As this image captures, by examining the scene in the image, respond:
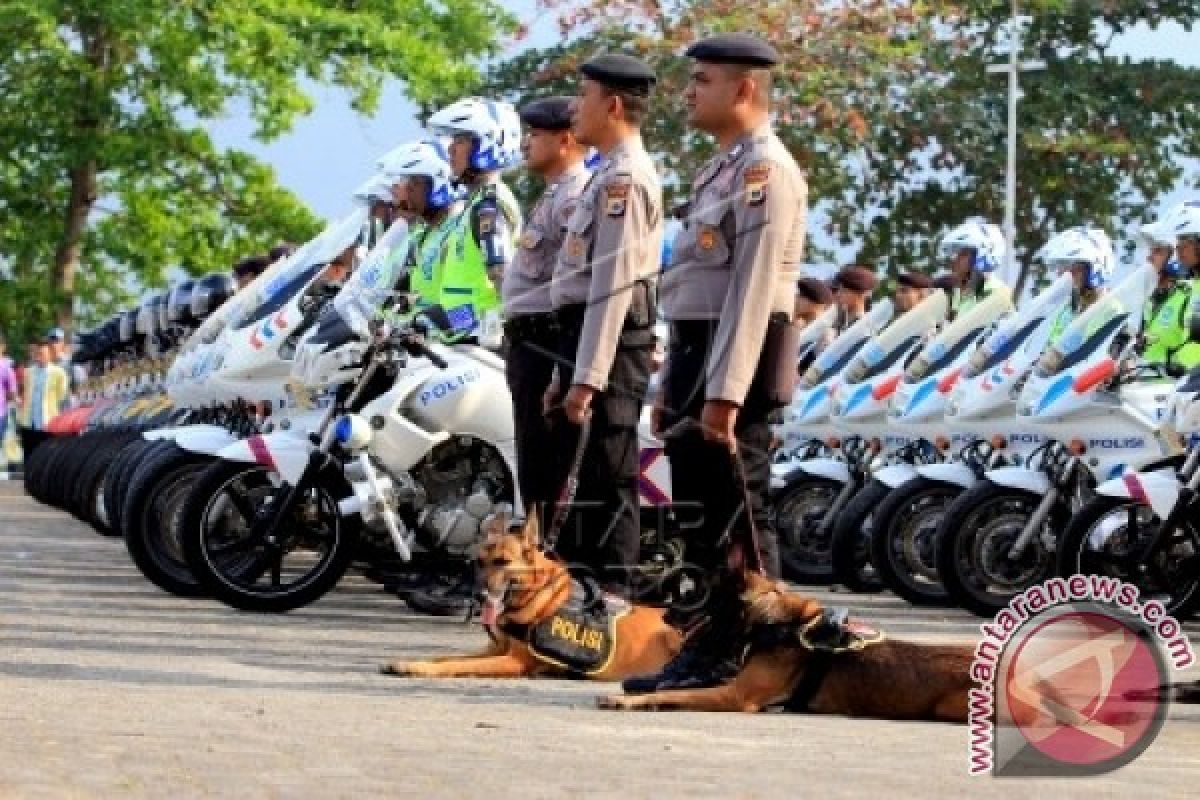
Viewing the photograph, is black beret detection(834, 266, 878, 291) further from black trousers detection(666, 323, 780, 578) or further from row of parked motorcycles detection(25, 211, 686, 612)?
black trousers detection(666, 323, 780, 578)

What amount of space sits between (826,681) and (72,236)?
36.2 m

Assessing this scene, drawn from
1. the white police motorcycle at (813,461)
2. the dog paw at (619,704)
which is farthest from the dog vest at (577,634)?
the white police motorcycle at (813,461)

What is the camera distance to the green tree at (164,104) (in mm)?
42875

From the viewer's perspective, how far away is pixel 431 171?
14.1 meters

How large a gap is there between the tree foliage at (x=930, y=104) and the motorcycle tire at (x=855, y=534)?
816 inches

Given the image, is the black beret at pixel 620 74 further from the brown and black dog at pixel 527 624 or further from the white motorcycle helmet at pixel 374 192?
the white motorcycle helmet at pixel 374 192

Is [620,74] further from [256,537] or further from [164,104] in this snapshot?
[164,104]

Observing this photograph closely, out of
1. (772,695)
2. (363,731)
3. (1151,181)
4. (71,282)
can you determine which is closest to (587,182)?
(772,695)

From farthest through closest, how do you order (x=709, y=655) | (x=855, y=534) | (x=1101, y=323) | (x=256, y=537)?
(x=855, y=534) → (x=1101, y=323) → (x=256, y=537) → (x=709, y=655)

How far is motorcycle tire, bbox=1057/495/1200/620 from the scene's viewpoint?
45.9 ft

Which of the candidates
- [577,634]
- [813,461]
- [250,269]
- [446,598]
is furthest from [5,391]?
[577,634]

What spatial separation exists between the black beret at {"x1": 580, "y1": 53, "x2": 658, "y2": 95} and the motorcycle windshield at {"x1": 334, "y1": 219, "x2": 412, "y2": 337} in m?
2.70

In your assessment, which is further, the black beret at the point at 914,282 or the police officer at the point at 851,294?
the police officer at the point at 851,294

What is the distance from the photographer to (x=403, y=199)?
14.3m
